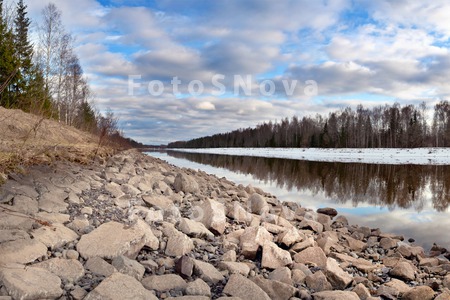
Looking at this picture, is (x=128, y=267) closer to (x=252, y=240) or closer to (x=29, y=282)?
(x=29, y=282)

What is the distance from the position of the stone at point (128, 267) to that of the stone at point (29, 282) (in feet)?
1.80

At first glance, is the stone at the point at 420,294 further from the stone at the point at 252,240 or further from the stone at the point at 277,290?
the stone at the point at 252,240

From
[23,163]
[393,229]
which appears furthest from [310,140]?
[23,163]

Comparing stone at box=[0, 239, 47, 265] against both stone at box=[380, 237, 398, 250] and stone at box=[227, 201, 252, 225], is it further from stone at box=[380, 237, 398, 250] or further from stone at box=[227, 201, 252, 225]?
stone at box=[380, 237, 398, 250]

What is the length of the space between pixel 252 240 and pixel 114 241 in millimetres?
1882

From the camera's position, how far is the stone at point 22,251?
3.05 meters

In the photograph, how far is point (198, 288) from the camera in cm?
315

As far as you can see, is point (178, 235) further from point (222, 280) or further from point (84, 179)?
point (84, 179)

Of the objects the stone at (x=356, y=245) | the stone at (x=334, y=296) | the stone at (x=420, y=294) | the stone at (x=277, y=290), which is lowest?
the stone at (x=356, y=245)

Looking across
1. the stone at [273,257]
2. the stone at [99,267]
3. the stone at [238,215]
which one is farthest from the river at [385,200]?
the stone at [99,267]

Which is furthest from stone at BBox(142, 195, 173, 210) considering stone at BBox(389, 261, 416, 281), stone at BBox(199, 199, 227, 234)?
stone at BBox(389, 261, 416, 281)

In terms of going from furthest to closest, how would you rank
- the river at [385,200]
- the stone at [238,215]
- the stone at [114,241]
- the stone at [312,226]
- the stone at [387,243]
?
the river at [385,200] < the stone at [312,226] < the stone at [387,243] < the stone at [238,215] < the stone at [114,241]

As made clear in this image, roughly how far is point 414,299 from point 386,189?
10841 millimetres

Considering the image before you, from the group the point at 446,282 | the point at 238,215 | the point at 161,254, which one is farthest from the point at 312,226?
the point at 161,254
